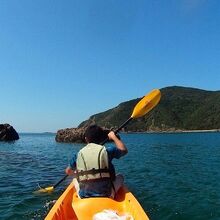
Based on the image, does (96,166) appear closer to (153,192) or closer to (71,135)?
(153,192)

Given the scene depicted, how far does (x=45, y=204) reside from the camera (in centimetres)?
1217

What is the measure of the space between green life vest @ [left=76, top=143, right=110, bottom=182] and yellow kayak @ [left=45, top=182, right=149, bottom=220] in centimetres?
54

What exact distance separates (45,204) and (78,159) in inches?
213

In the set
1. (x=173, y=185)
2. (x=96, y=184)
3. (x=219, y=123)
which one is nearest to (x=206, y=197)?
(x=173, y=185)

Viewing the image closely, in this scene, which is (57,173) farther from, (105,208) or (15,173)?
(105,208)

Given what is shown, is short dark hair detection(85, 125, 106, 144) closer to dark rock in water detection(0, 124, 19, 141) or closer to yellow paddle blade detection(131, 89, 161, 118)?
yellow paddle blade detection(131, 89, 161, 118)

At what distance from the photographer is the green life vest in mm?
7234

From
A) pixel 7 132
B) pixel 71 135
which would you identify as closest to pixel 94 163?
A: pixel 71 135

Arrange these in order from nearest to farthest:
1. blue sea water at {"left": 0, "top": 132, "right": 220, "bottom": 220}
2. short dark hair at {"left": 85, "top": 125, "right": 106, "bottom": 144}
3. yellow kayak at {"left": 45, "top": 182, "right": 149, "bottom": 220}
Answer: yellow kayak at {"left": 45, "top": 182, "right": 149, "bottom": 220}
short dark hair at {"left": 85, "top": 125, "right": 106, "bottom": 144}
blue sea water at {"left": 0, "top": 132, "right": 220, "bottom": 220}

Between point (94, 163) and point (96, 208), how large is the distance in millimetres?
932

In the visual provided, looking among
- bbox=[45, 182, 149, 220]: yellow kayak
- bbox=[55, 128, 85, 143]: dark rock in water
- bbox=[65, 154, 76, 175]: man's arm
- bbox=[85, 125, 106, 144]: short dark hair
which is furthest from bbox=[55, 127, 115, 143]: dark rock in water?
bbox=[85, 125, 106, 144]: short dark hair

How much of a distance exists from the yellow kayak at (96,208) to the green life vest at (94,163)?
1.77ft

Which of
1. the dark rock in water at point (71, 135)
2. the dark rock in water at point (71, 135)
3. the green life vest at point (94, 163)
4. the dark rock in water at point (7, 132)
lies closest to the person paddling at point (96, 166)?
the green life vest at point (94, 163)

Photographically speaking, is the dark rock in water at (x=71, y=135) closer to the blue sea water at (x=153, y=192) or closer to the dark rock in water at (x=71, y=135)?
the dark rock in water at (x=71, y=135)
